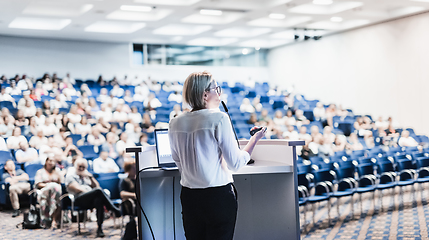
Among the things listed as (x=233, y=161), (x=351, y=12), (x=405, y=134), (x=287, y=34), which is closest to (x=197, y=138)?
(x=233, y=161)

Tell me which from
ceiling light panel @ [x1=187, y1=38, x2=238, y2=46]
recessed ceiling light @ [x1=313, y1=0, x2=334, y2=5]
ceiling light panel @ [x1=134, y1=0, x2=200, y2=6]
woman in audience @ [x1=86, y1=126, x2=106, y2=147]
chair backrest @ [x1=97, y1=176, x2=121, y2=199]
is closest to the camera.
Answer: chair backrest @ [x1=97, y1=176, x2=121, y2=199]

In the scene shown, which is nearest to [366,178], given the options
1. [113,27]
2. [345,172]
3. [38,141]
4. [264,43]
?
[345,172]

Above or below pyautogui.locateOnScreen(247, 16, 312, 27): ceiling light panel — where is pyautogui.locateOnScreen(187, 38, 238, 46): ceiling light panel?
below

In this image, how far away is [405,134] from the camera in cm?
884

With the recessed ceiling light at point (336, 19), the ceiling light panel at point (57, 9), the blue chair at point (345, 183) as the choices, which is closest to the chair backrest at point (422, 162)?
the blue chair at point (345, 183)

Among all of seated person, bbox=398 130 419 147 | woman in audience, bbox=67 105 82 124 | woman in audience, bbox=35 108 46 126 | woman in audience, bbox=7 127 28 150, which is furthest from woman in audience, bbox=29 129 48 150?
seated person, bbox=398 130 419 147

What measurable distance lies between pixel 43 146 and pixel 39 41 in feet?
22.5

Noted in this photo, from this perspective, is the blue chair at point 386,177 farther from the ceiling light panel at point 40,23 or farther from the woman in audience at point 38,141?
the ceiling light panel at point 40,23

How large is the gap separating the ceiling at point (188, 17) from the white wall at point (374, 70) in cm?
44

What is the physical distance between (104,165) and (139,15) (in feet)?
17.4

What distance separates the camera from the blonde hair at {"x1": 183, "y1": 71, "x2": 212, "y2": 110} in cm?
194

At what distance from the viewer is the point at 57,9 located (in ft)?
32.2

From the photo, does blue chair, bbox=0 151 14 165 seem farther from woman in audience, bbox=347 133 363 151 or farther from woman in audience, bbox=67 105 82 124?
woman in audience, bbox=347 133 363 151

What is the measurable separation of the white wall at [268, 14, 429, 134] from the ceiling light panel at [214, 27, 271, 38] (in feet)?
7.29
